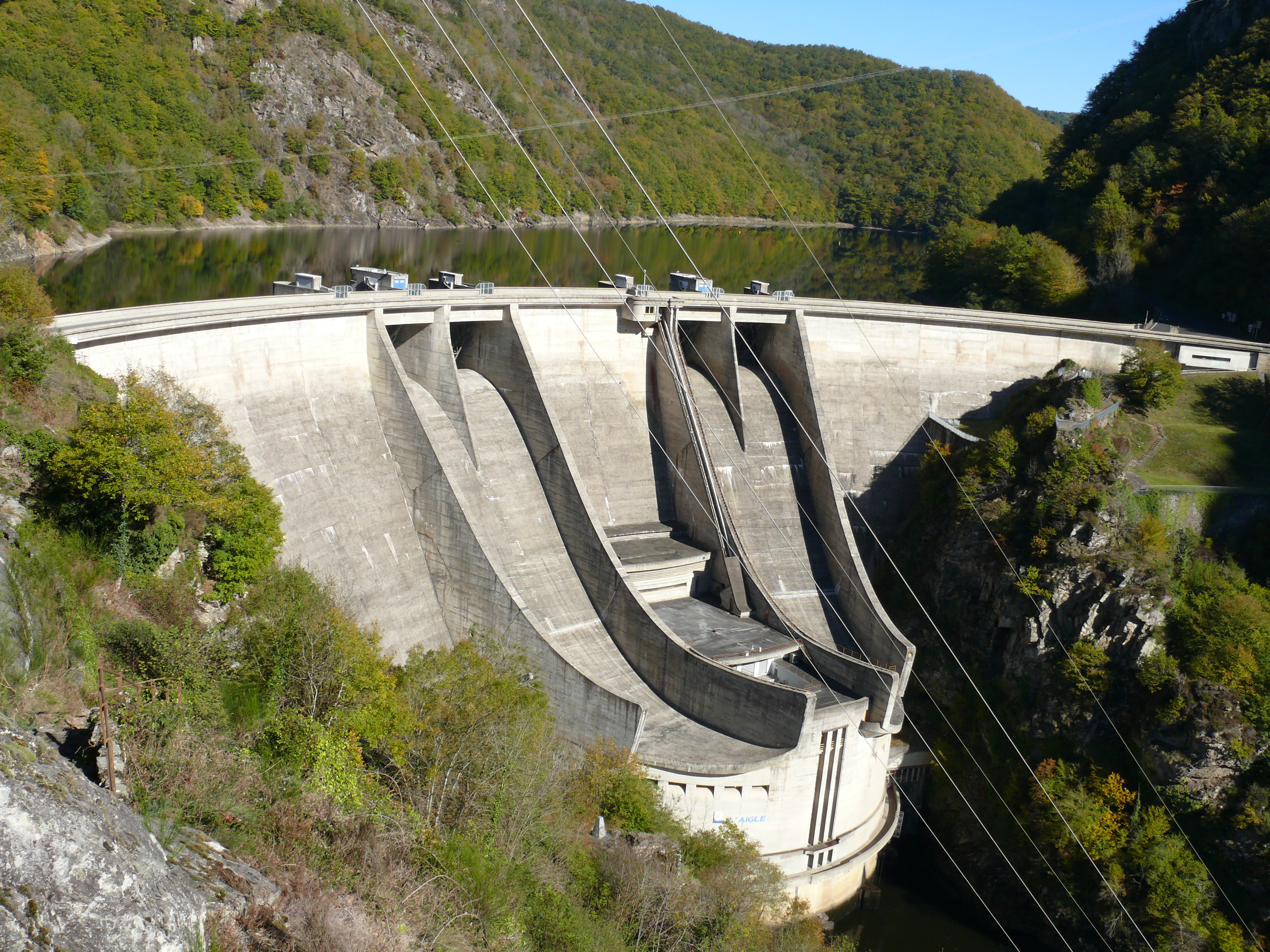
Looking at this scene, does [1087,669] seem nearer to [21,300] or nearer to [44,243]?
[21,300]

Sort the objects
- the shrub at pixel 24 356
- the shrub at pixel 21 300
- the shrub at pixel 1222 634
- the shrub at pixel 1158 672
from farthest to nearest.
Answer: the shrub at pixel 1158 672, the shrub at pixel 1222 634, the shrub at pixel 21 300, the shrub at pixel 24 356

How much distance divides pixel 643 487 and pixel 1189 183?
31.7 m

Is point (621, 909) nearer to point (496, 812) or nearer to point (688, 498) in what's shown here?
point (496, 812)

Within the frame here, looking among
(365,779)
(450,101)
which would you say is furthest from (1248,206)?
(450,101)

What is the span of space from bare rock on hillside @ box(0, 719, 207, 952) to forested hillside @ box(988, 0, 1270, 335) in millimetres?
45333

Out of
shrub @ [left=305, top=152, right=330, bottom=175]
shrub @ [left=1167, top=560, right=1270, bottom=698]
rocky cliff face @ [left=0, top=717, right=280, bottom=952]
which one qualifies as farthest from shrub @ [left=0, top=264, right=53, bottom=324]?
shrub @ [left=305, top=152, right=330, bottom=175]

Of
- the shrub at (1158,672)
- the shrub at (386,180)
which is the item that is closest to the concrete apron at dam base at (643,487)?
the shrub at (1158,672)

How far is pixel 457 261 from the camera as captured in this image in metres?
70.9

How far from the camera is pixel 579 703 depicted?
2472 centimetres

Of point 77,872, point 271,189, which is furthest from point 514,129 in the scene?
point 77,872

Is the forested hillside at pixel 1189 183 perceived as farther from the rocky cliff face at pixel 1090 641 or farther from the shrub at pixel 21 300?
the shrub at pixel 21 300

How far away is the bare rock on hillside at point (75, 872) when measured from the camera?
687cm

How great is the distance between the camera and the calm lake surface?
165 ft

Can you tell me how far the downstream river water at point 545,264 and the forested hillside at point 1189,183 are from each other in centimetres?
1325
